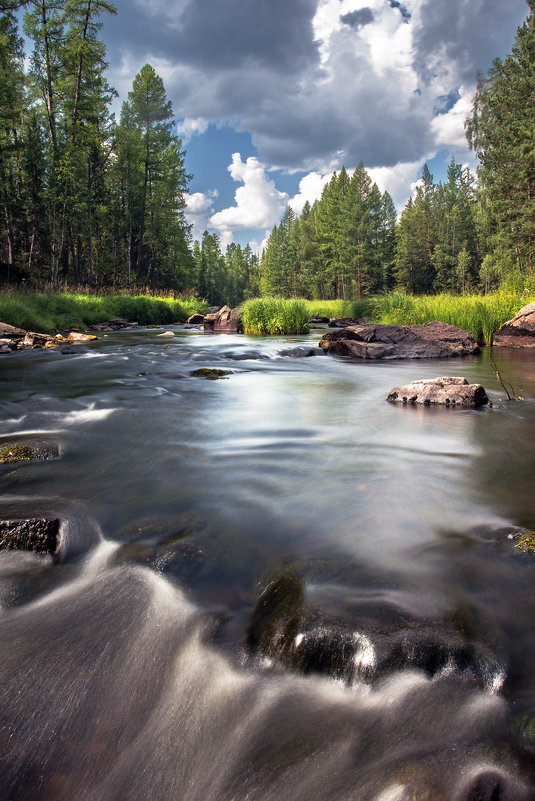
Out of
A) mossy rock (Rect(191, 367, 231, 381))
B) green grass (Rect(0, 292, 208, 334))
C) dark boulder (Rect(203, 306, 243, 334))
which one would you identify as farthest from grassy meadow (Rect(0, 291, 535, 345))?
mossy rock (Rect(191, 367, 231, 381))

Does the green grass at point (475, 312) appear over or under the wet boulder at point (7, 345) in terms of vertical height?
over

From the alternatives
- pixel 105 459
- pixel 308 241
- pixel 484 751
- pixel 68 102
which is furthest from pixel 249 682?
pixel 308 241

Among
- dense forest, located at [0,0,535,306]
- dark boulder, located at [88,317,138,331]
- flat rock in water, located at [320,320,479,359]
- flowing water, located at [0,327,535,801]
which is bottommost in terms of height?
flowing water, located at [0,327,535,801]

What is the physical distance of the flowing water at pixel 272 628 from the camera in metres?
1.30

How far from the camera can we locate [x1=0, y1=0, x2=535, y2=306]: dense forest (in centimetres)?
2566

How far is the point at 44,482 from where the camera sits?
3479 mm

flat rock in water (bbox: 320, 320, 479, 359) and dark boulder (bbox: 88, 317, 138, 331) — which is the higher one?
dark boulder (bbox: 88, 317, 138, 331)

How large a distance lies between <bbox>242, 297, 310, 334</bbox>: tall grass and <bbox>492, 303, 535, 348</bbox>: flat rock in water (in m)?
7.98

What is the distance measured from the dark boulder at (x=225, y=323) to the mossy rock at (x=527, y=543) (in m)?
18.4

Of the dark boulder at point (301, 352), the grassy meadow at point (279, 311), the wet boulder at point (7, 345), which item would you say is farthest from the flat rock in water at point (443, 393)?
the wet boulder at point (7, 345)

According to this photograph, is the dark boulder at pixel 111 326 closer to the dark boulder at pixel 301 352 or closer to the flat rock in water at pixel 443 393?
the dark boulder at pixel 301 352

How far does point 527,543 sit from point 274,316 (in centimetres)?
1667

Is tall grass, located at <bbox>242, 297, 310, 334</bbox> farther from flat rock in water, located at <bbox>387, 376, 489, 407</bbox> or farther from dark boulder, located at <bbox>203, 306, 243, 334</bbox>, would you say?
flat rock in water, located at <bbox>387, 376, 489, 407</bbox>

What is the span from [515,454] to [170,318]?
89.7 feet
